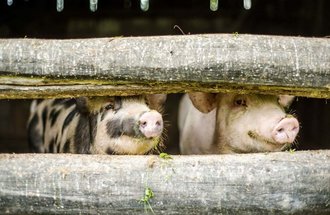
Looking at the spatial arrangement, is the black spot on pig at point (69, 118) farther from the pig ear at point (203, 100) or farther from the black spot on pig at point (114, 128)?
the pig ear at point (203, 100)

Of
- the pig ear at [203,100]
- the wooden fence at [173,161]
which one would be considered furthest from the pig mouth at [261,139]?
the wooden fence at [173,161]

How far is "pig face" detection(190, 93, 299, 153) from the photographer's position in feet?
9.17

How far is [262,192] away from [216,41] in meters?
0.64

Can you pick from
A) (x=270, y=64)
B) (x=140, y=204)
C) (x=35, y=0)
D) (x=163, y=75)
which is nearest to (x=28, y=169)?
(x=140, y=204)

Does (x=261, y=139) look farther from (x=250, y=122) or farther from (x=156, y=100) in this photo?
(x=156, y=100)

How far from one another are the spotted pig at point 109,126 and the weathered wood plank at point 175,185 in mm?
371

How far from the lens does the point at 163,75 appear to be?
238 cm

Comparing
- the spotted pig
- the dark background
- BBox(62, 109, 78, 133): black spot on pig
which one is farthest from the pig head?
the dark background

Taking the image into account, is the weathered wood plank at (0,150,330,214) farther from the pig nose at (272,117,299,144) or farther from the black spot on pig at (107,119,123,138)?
the black spot on pig at (107,119,123,138)

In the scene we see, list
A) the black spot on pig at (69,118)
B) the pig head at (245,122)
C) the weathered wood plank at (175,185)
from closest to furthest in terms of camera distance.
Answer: the weathered wood plank at (175,185)
the pig head at (245,122)
the black spot on pig at (69,118)

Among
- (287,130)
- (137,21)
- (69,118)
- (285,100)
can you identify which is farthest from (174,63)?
(137,21)

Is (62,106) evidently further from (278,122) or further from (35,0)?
(35,0)

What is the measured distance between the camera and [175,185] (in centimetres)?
236

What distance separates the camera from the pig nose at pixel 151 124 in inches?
106
